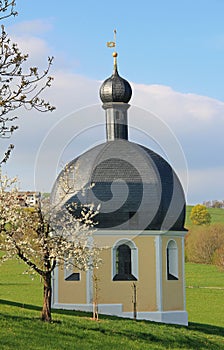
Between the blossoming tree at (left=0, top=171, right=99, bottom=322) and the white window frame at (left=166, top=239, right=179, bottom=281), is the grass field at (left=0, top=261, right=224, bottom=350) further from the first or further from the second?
the white window frame at (left=166, top=239, right=179, bottom=281)

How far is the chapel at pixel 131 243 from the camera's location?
914 inches

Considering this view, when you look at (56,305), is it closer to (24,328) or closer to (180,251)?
(180,251)

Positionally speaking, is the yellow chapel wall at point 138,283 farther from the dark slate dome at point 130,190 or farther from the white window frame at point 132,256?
the dark slate dome at point 130,190

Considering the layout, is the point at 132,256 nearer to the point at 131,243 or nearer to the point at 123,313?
the point at 131,243

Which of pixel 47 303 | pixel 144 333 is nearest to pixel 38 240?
pixel 47 303

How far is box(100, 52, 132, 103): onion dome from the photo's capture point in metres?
26.8

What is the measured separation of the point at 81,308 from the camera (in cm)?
2316

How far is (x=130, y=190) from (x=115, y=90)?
16.8 feet

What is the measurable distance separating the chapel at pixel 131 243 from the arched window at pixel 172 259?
0.12 ft

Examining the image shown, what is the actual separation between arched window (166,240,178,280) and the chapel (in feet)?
0.12

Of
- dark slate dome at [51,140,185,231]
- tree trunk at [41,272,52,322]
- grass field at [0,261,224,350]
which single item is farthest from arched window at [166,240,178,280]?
tree trunk at [41,272,52,322]

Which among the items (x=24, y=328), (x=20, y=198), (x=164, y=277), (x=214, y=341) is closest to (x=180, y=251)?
(x=164, y=277)

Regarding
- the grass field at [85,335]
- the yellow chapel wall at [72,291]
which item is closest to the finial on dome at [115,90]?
the yellow chapel wall at [72,291]

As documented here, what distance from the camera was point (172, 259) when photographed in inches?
970
